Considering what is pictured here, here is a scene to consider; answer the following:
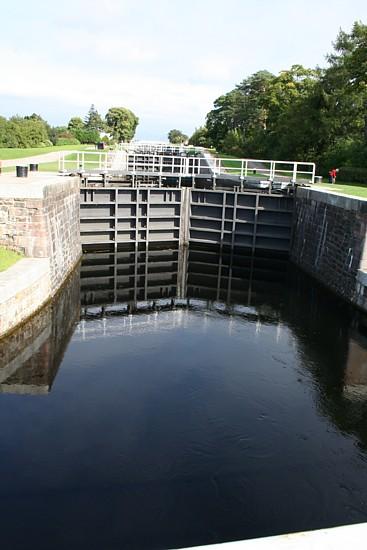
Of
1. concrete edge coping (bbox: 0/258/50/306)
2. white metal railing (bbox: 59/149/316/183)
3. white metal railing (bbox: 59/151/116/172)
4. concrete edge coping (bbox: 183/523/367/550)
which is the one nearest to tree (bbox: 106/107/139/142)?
white metal railing (bbox: 59/149/316/183)

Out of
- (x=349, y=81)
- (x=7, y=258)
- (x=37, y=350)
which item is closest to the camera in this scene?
(x=37, y=350)

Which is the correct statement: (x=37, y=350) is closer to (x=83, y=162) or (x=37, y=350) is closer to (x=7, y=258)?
(x=7, y=258)

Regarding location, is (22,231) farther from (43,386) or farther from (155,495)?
(155,495)

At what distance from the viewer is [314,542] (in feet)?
7.53

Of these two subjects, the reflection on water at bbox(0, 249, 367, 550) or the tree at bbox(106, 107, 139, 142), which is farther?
the tree at bbox(106, 107, 139, 142)

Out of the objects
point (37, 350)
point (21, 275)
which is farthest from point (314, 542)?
point (21, 275)

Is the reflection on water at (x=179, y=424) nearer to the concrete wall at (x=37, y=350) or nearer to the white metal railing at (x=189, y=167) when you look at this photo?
the concrete wall at (x=37, y=350)

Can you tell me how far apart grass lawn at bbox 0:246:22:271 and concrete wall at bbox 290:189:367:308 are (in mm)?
8476

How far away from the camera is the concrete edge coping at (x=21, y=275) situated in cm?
904

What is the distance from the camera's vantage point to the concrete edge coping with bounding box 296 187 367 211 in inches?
510

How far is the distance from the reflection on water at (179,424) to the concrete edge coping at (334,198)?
9.23ft

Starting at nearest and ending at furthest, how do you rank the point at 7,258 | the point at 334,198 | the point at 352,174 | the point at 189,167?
the point at 7,258, the point at 334,198, the point at 189,167, the point at 352,174

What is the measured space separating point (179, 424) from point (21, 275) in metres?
4.66

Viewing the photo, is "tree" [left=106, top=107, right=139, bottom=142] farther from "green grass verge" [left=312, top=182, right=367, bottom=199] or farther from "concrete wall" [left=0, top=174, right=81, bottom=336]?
"concrete wall" [left=0, top=174, right=81, bottom=336]
